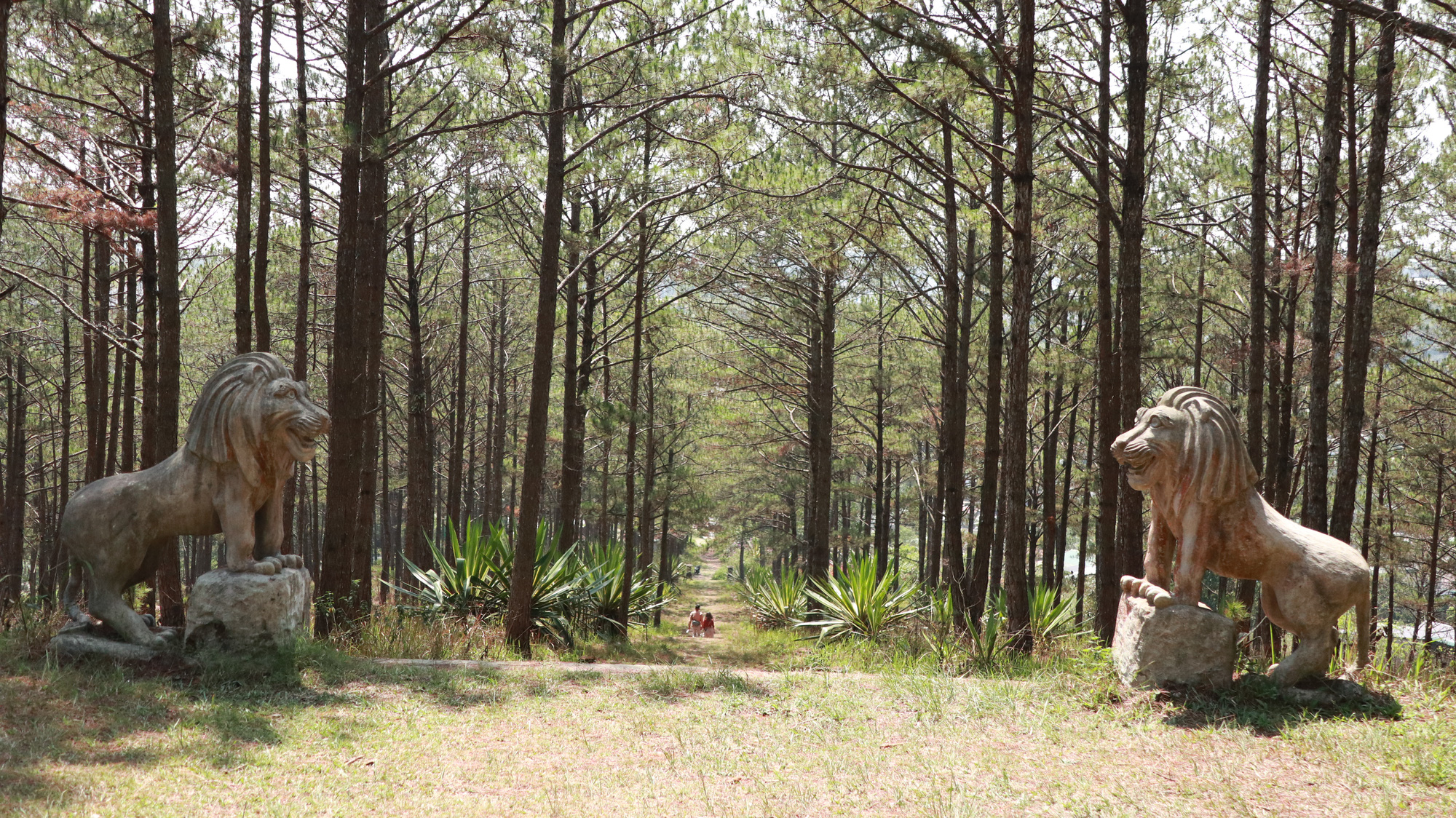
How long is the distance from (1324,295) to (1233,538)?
4.37 meters

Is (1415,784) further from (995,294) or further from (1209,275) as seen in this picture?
(1209,275)

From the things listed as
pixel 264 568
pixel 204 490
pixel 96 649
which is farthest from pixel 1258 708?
pixel 96 649

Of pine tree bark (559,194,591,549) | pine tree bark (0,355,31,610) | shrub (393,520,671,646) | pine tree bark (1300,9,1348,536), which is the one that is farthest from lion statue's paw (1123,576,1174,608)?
pine tree bark (0,355,31,610)

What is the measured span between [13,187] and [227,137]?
2.92m

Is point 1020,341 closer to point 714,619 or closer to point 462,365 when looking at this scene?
point 462,365

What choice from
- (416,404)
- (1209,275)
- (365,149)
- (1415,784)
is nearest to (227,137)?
(365,149)

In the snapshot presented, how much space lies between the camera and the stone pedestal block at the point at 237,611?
5.72 m

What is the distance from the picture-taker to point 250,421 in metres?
5.88

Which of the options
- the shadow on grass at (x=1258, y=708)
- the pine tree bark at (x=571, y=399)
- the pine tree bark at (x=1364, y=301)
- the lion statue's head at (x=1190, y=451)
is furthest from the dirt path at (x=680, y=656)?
the pine tree bark at (x=1364, y=301)

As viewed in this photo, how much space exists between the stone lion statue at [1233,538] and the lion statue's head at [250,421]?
5.52 meters

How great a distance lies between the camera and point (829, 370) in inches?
635

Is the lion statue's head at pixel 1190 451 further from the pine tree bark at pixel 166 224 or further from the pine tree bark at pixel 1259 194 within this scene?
the pine tree bark at pixel 166 224

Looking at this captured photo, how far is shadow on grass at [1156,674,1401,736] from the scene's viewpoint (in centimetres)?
508

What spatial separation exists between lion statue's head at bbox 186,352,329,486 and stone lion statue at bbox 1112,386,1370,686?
5.52m
